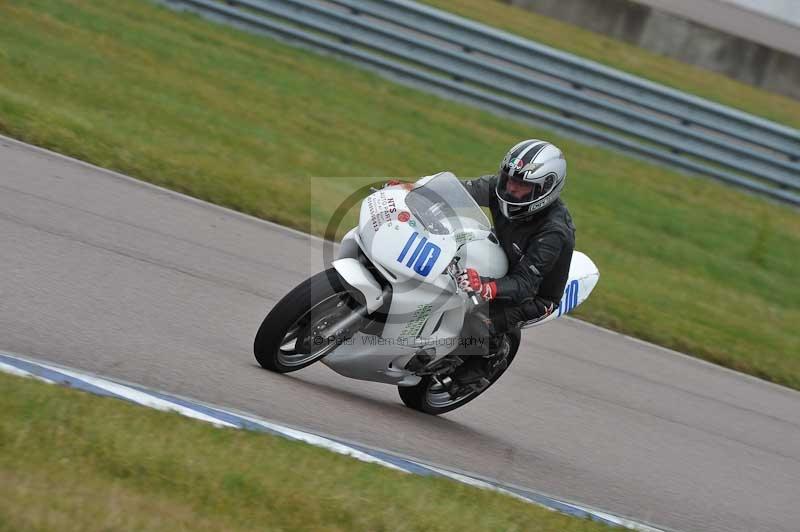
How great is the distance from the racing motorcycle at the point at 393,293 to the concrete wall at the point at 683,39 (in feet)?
63.9

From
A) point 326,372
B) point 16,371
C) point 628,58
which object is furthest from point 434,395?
point 628,58

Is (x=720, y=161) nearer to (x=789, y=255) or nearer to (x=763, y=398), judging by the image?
(x=789, y=255)

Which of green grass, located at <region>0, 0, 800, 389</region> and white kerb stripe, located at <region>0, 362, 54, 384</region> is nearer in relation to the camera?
white kerb stripe, located at <region>0, 362, 54, 384</region>

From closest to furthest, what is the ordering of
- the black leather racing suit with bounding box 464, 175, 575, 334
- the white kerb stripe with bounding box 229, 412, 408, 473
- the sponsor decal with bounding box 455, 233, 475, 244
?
the white kerb stripe with bounding box 229, 412, 408, 473
the sponsor decal with bounding box 455, 233, 475, 244
the black leather racing suit with bounding box 464, 175, 575, 334

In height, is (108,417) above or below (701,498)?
above

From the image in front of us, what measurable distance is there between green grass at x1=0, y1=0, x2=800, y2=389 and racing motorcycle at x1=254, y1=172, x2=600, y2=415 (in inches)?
143

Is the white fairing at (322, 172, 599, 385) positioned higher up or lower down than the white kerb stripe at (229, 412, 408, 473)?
higher up

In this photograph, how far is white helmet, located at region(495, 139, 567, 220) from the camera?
5.94 meters

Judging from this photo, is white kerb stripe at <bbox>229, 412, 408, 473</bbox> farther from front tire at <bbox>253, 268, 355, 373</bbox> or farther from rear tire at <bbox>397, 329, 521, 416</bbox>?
rear tire at <bbox>397, 329, 521, 416</bbox>

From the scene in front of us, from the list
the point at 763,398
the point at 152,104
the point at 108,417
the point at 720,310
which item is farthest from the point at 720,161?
the point at 108,417

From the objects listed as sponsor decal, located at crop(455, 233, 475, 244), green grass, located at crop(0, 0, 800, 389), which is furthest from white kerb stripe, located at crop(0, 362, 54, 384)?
green grass, located at crop(0, 0, 800, 389)

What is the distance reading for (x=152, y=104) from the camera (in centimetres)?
1224

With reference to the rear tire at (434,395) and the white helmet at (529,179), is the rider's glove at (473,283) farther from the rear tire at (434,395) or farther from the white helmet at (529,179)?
the rear tire at (434,395)

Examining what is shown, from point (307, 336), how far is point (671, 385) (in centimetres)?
413
